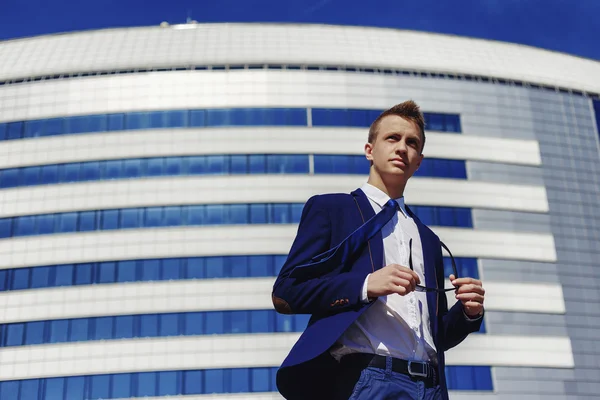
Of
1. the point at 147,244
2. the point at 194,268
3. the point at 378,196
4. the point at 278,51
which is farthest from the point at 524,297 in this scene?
the point at 378,196

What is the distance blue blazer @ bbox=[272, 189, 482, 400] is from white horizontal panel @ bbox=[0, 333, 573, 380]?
107ft

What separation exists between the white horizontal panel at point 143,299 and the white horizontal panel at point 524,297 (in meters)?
10.4

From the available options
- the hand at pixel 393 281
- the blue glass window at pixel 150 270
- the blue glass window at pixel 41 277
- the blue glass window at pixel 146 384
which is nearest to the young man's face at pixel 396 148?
the hand at pixel 393 281

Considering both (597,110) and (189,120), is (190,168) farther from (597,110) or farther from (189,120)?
(597,110)

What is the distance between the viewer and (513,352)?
3909cm

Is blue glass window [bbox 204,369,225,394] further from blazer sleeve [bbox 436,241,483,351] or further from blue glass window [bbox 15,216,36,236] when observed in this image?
blazer sleeve [bbox 436,241,483,351]

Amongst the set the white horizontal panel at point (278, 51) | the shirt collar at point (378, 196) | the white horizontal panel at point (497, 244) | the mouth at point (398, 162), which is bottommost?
the shirt collar at point (378, 196)

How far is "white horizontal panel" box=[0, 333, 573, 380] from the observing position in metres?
37.2

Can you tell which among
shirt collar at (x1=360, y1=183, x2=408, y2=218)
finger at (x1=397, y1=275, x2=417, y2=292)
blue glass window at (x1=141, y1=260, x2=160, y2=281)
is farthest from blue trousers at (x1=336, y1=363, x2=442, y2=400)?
blue glass window at (x1=141, y1=260, x2=160, y2=281)

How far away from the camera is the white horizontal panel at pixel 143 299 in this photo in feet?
124

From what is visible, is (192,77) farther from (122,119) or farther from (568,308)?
(568,308)

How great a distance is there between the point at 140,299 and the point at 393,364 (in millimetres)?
35337

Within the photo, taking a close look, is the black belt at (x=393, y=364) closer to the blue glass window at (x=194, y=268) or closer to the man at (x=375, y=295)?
the man at (x=375, y=295)

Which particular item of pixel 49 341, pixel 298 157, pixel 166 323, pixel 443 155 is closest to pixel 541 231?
pixel 443 155
